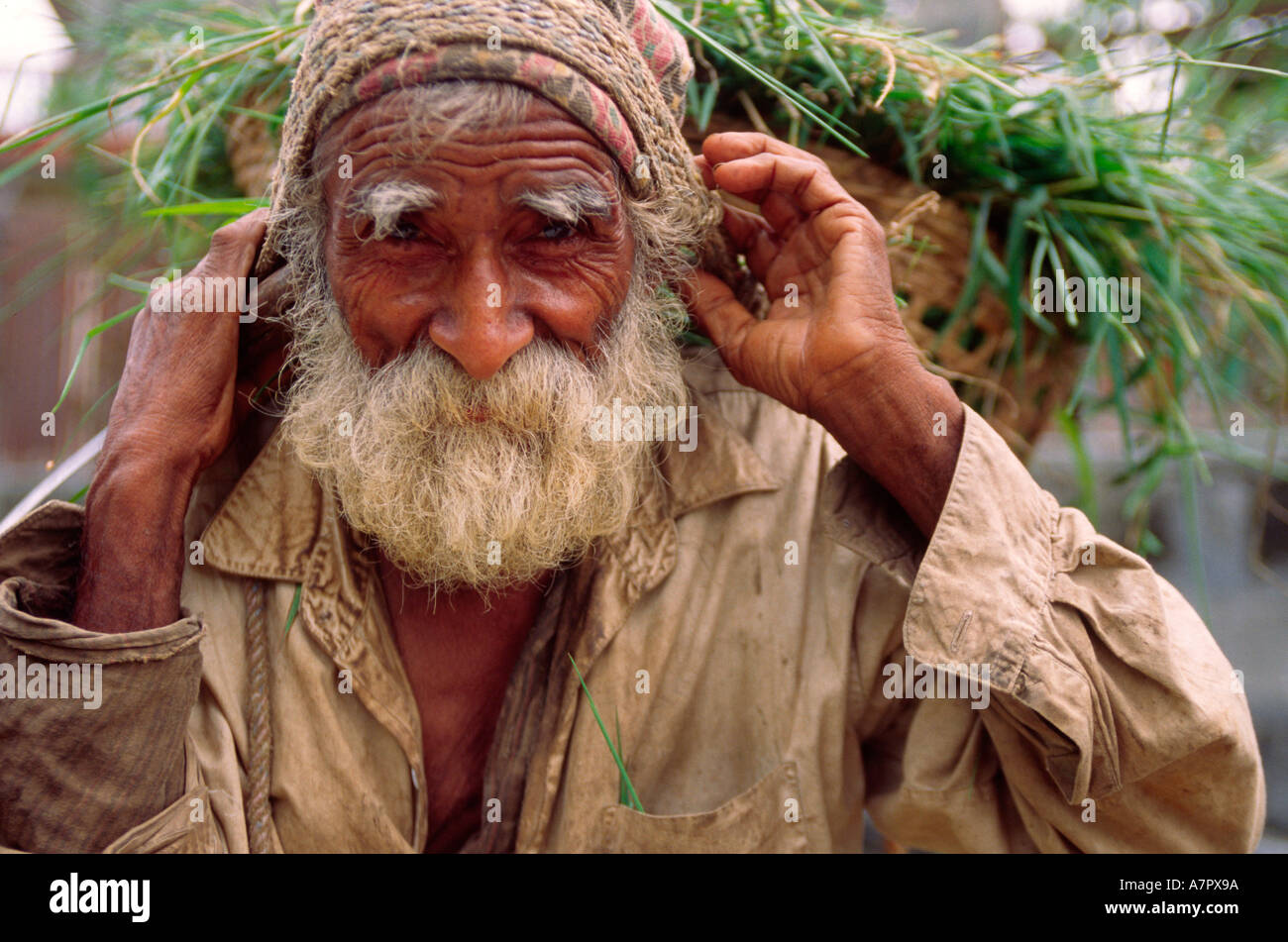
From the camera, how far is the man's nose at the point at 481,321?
1.57 meters

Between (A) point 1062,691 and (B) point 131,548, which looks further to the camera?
(B) point 131,548

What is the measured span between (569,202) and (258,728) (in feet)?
3.38

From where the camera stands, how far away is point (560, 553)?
176 centimetres

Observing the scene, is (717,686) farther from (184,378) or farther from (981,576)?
(184,378)

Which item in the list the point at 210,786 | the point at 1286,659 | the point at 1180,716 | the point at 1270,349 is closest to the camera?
the point at 1180,716

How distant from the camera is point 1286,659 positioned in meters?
5.37

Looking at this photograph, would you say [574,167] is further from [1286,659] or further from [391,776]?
[1286,659]

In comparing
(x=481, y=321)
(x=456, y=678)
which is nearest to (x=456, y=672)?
(x=456, y=678)

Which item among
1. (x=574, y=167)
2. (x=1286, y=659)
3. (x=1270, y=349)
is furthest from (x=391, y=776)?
(x=1286, y=659)

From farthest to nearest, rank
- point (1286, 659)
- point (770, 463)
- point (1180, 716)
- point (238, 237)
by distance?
point (1286, 659) → point (770, 463) → point (238, 237) → point (1180, 716)

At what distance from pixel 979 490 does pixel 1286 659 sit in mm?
4868

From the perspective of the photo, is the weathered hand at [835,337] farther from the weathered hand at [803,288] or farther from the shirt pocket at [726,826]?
the shirt pocket at [726,826]

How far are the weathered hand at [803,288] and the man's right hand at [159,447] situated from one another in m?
0.83
